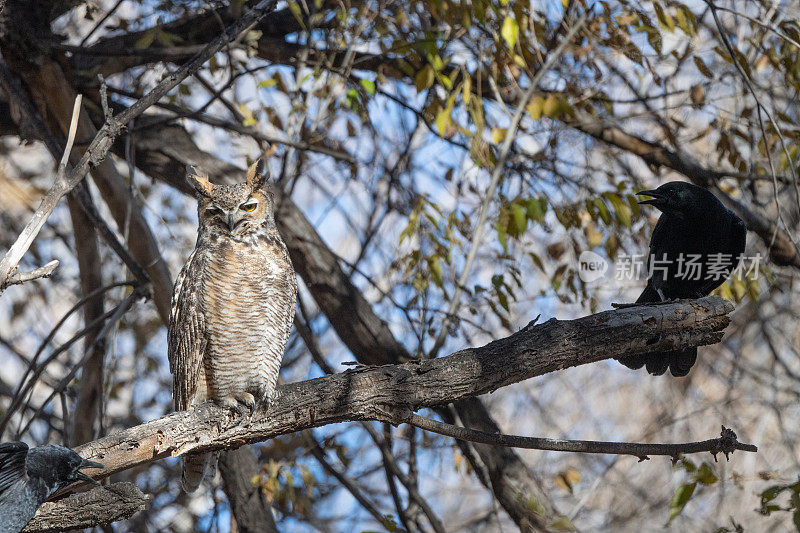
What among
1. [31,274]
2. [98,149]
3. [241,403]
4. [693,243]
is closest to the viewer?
[31,274]

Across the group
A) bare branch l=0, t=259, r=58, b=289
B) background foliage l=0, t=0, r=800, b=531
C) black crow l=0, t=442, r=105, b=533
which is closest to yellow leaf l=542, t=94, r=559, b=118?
background foliage l=0, t=0, r=800, b=531

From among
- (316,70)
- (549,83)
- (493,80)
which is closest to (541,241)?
(549,83)

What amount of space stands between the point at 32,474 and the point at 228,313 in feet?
3.22

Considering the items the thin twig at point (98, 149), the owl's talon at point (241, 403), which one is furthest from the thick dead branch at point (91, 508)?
the thin twig at point (98, 149)

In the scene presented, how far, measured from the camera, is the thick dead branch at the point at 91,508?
223 cm

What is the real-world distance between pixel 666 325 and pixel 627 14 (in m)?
2.10

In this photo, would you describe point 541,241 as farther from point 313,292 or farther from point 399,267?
point 313,292

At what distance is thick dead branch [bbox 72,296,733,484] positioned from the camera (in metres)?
2.54

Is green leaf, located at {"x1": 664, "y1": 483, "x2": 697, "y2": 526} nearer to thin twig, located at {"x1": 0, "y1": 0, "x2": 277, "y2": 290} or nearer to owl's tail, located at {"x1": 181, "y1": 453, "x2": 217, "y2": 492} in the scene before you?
owl's tail, located at {"x1": 181, "y1": 453, "x2": 217, "y2": 492}

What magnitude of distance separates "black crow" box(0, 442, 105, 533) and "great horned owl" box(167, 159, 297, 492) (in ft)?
2.40

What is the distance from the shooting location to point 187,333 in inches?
118

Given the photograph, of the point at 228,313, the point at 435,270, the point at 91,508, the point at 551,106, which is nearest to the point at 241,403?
the point at 228,313

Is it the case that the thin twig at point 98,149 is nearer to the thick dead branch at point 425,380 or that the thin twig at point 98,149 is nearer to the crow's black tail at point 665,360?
the thick dead branch at point 425,380

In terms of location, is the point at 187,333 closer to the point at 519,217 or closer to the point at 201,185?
the point at 201,185
